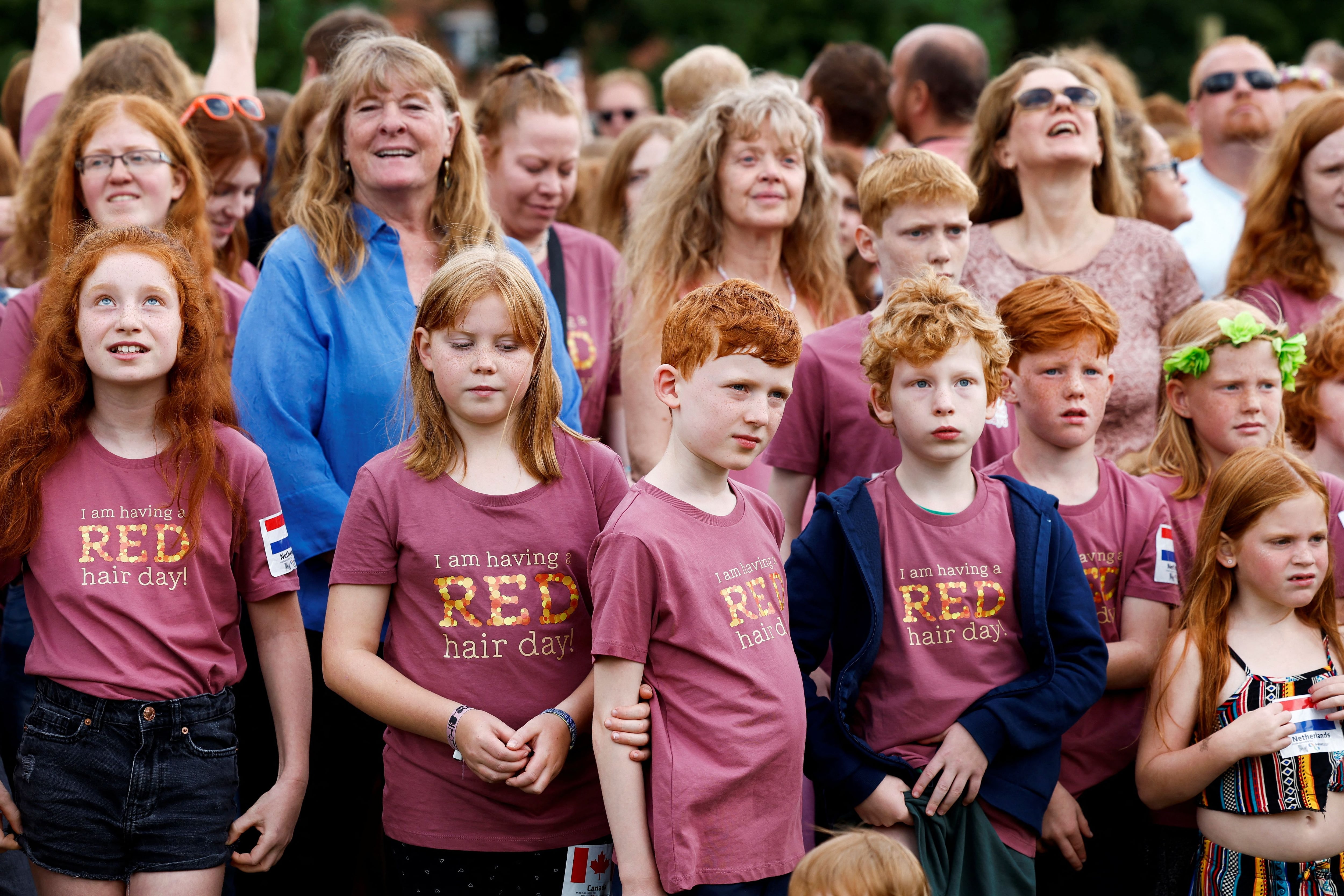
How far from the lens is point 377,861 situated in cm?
378

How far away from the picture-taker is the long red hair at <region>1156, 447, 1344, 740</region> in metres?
3.30

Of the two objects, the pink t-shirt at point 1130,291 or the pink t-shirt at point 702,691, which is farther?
the pink t-shirt at point 1130,291

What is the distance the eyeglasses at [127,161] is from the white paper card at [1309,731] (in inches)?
129

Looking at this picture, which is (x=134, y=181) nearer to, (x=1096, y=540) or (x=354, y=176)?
(x=354, y=176)

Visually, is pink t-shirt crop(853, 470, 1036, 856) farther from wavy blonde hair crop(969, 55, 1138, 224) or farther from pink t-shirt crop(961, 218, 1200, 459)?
wavy blonde hair crop(969, 55, 1138, 224)

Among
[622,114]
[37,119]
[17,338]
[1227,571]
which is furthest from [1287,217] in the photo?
[37,119]

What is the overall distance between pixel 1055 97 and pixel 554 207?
1693mm

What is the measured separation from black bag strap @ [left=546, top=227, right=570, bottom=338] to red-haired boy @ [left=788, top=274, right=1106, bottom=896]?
1614mm

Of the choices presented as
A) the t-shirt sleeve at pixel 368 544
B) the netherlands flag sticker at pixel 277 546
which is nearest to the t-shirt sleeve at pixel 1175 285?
the t-shirt sleeve at pixel 368 544

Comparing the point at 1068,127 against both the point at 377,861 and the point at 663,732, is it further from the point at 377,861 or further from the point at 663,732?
the point at 377,861

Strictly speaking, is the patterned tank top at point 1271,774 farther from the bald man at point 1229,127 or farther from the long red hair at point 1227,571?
the bald man at point 1229,127

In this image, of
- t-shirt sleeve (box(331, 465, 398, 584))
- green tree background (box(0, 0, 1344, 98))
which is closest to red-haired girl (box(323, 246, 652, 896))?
t-shirt sleeve (box(331, 465, 398, 584))

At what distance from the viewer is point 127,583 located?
295 cm

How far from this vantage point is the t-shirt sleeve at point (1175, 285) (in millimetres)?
4223
